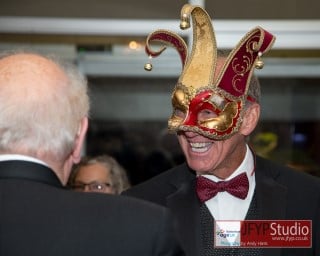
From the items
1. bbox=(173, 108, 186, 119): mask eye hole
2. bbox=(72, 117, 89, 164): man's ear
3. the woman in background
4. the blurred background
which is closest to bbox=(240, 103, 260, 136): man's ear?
bbox=(173, 108, 186, 119): mask eye hole

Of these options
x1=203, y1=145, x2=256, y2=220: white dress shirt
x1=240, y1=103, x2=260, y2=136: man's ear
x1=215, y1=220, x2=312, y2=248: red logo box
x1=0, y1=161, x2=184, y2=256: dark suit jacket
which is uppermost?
x1=240, y1=103, x2=260, y2=136: man's ear

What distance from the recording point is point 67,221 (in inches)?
61.4

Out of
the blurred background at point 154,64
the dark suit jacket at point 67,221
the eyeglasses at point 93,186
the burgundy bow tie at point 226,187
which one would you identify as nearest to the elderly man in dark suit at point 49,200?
the dark suit jacket at point 67,221

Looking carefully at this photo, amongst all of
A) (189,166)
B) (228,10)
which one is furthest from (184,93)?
(228,10)

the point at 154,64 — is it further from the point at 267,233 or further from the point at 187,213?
the point at 267,233

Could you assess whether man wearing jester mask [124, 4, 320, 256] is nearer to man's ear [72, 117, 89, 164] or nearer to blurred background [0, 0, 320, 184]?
man's ear [72, 117, 89, 164]

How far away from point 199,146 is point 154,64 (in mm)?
2636

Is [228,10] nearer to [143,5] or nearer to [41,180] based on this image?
[143,5]

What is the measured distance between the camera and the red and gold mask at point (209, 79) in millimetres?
2559

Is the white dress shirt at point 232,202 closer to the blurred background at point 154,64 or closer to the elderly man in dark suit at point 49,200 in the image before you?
the elderly man in dark suit at point 49,200

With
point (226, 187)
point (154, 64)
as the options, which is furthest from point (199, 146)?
point (154, 64)

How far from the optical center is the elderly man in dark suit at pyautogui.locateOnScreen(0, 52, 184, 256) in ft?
5.08

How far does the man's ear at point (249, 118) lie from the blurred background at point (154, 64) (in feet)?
6.33

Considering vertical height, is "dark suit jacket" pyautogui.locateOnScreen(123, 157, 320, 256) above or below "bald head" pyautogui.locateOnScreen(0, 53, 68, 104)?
below
